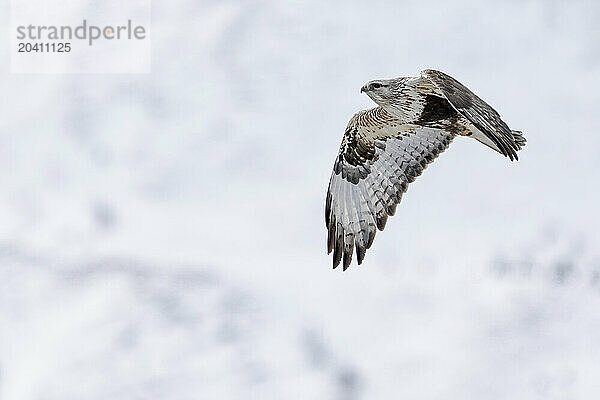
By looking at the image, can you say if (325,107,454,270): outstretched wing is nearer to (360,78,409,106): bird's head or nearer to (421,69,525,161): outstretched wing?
(360,78,409,106): bird's head

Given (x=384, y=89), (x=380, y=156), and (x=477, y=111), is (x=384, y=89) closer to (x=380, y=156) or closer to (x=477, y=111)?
(x=380, y=156)

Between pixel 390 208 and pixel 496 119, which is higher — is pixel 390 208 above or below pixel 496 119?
below

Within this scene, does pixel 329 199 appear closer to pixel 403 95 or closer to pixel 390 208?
pixel 390 208

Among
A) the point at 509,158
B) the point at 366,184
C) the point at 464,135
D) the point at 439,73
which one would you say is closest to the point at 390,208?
the point at 366,184

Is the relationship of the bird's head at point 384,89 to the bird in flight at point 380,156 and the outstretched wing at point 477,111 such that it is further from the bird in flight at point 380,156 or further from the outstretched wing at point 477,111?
the outstretched wing at point 477,111

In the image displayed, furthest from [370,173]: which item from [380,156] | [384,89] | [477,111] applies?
[477,111]

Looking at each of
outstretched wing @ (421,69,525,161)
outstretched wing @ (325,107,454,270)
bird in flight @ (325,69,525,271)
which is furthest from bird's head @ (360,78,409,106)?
outstretched wing @ (325,107,454,270)
